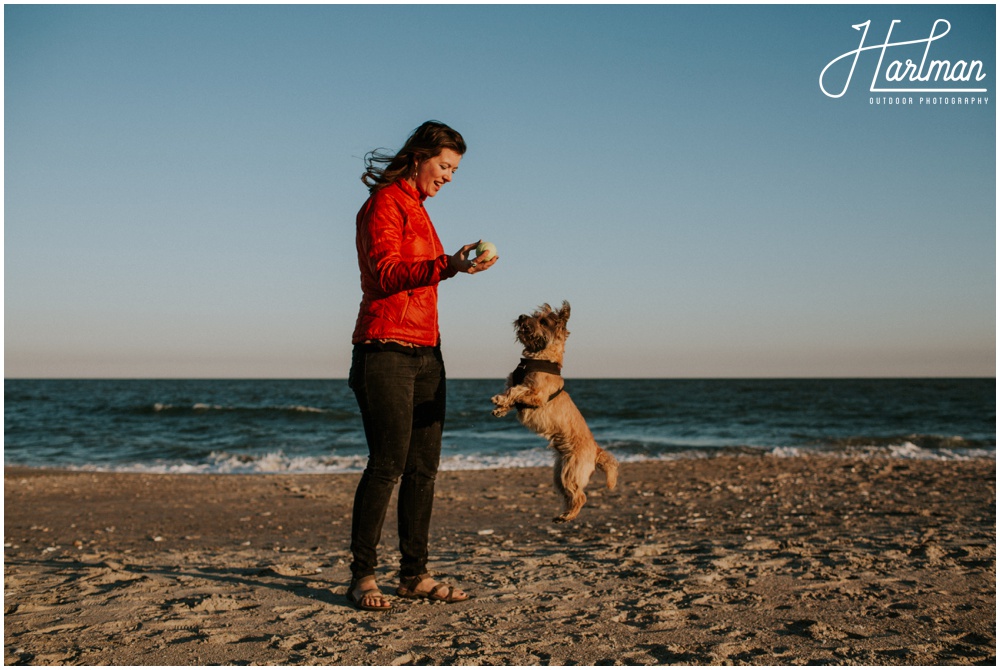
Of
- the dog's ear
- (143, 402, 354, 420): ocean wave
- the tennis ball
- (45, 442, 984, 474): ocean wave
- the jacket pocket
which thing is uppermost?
the tennis ball

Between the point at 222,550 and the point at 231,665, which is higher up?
the point at 231,665

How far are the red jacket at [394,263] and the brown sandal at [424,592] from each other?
1353 millimetres

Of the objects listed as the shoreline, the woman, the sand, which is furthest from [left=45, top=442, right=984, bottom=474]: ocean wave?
the woman

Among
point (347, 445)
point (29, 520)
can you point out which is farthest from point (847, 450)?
point (29, 520)

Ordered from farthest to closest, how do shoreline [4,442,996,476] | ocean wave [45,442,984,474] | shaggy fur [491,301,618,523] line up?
ocean wave [45,442,984,474] < shoreline [4,442,996,476] < shaggy fur [491,301,618,523]

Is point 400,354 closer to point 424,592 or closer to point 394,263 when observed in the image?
point 394,263

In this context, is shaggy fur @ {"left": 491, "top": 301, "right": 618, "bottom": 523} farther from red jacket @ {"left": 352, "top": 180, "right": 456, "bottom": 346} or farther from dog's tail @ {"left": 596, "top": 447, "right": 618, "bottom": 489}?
red jacket @ {"left": 352, "top": 180, "right": 456, "bottom": 346}

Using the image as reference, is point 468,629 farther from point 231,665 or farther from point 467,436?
point 467,436

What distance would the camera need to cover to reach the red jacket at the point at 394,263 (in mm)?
3791

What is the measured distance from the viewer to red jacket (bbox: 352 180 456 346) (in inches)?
149

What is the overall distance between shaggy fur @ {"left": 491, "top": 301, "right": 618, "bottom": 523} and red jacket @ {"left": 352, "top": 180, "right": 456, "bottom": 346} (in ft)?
1.74

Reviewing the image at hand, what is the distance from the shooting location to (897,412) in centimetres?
3331

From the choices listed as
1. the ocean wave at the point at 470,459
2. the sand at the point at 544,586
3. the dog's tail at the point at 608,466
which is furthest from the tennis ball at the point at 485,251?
the ocean wave at the point at 470,459

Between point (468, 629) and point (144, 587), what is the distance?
7.09 feet
